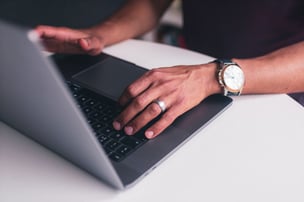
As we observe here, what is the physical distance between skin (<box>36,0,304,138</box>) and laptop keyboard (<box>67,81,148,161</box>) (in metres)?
0.01

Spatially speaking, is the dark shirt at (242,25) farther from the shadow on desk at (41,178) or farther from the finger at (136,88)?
the shadow on desk at (41,178)

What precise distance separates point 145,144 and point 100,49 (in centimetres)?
38

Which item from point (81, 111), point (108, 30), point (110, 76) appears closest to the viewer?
point (81, 111)

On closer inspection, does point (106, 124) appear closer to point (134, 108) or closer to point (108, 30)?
point (134, 108)

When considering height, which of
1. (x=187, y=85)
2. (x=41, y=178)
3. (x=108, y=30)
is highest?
(x=108, y=30)

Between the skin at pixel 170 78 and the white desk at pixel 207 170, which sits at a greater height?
the skin at pixel 170 78

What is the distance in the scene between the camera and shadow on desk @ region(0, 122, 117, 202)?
598mm

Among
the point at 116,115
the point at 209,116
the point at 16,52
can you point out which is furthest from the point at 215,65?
the point at 16,52

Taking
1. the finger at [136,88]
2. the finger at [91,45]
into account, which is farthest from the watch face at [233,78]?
the finger at [91,45]

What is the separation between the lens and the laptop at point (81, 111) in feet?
1.43

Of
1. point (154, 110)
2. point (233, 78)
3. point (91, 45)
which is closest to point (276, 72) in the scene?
point (233, 78)

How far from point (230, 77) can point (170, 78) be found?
0.42 ft

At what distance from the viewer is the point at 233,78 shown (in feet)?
2.70

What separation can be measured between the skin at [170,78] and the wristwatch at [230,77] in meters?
0.01
